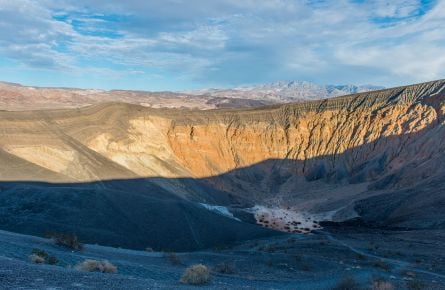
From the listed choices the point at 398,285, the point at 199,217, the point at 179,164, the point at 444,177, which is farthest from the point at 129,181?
the point at 444,177

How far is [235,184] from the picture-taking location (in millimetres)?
50094

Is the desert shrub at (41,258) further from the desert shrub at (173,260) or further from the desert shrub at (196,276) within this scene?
the desert shrub at (173,260)

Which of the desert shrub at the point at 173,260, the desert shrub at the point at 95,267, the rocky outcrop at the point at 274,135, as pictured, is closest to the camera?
the desert shrub at the point at 95,267

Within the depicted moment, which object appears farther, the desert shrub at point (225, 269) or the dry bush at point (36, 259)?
the desert shrub at point (225, 269)

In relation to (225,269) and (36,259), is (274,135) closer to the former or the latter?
(225,269)

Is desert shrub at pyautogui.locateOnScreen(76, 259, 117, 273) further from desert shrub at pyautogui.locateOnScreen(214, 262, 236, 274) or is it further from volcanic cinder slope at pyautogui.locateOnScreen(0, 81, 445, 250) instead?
volcanic cinder slope at pyautogui.locateOnScreen(0, 81, 445, 250)

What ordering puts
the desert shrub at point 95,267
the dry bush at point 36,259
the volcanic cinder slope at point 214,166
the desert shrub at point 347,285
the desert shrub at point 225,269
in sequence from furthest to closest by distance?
the volcanic cinder slope at point 214,166 → the desert shrub at point 225,269 → the desert shrub at point 347,285 → the desert shrub at point 95,267 → the dry bush at point 36,259

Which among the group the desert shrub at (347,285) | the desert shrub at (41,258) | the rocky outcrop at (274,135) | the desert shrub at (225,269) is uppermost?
the rocky outcrop at (274,135)

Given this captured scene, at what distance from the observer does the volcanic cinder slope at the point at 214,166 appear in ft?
85.4

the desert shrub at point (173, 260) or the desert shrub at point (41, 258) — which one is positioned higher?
the desert shrub at point (41, 258)

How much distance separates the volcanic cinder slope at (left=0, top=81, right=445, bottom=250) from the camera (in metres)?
26.0

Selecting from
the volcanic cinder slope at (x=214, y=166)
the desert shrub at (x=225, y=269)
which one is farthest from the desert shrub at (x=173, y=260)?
the volcanic cinder slope at (x=214, y=166)

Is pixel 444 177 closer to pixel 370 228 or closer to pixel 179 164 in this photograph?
pixel 370 228

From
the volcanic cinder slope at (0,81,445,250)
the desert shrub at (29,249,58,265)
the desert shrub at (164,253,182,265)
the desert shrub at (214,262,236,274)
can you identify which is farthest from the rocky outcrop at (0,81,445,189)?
the desert shrub at (29,249,58,265)
